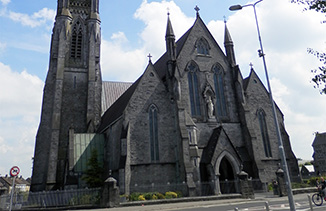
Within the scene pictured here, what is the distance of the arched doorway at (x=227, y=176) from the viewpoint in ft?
74.0

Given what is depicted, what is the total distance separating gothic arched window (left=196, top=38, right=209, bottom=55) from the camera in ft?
93.4

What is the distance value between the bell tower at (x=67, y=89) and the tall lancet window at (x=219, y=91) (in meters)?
15.7

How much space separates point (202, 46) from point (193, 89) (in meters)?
5.49

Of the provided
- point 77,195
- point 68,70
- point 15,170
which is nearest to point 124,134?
point 77,195

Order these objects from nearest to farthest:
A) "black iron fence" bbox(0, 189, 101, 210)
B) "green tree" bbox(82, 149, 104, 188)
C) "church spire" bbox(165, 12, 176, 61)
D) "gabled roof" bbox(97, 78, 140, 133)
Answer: "black iron fence" bbox(0, 189, 101, 210) → "green tree" bbox(82, 149, 104, 188) → "gabled roof" bbox(97, 78, 140, 133) → "church spire" bbox(165, 12, 176, 61)

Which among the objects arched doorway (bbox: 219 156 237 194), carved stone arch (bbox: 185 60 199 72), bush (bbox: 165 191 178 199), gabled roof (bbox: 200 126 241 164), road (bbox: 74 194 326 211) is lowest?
road (bbox: 74 194 326 211)

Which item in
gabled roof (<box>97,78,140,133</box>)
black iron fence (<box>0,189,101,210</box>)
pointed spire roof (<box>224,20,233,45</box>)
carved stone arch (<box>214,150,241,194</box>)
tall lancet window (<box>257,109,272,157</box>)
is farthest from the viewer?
pointed spire roof (<box>224,20,233,45</box>)

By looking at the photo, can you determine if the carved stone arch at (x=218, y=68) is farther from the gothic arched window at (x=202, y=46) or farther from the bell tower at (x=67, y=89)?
the bell tower at (x=67, y=89)

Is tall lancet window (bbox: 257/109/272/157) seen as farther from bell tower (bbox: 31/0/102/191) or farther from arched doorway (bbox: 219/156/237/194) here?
bell tower (bbox: 31/0/102/191)

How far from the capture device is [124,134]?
72.6 ft

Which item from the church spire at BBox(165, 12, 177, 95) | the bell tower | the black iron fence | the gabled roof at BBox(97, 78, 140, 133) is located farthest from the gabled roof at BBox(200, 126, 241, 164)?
the bell tower

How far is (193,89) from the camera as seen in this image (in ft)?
87.6

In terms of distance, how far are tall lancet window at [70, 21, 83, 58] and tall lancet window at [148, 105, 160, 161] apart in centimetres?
1839

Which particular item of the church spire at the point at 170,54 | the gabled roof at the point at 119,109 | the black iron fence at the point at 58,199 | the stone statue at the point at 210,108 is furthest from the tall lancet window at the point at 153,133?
the black iron fence at the point at 58,199
